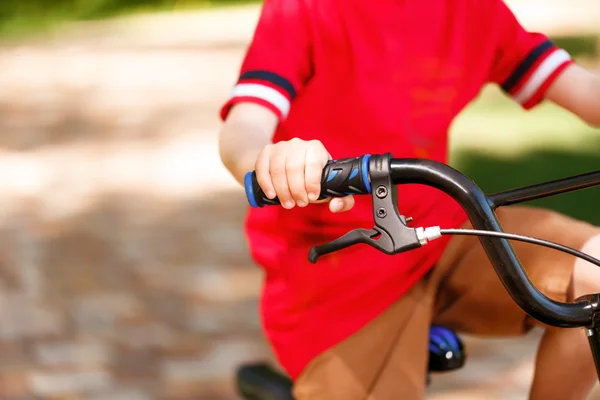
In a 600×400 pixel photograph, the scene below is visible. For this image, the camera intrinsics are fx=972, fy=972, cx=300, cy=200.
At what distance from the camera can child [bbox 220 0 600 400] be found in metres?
1.82

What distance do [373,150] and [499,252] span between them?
608mm

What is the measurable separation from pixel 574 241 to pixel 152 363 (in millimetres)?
2217

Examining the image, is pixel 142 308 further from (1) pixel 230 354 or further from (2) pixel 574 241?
(2) pixel 574 241

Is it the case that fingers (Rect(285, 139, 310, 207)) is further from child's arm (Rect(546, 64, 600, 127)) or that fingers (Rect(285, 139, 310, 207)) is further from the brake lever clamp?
child's arm (Rect(546, 64, 600, 127))

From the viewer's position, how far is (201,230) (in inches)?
201

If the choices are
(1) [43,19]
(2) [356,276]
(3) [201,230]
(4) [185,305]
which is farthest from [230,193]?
(1) [43,19]

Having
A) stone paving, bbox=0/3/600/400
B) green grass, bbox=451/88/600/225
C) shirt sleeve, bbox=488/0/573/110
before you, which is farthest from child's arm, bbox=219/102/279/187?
green grass, bbox=451/88/600/225

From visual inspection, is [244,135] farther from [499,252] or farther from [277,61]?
[499,252]

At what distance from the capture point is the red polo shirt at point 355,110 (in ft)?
6.06

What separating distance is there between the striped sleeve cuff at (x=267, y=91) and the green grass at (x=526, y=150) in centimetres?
291

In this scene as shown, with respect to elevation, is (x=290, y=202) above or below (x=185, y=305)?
below

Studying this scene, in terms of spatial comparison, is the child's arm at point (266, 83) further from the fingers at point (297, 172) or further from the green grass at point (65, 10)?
the green grass at point (65, 10)

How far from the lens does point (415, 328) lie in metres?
1.86

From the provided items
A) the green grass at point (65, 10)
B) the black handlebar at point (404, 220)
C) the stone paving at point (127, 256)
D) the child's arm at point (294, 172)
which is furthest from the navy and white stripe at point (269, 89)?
the green grass at point (65, 10)
